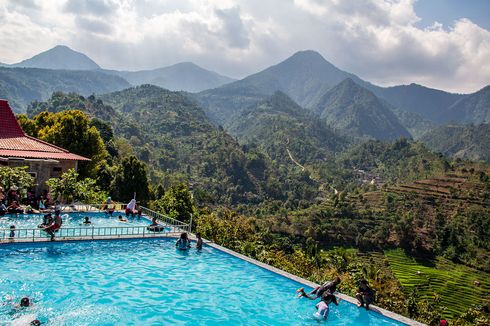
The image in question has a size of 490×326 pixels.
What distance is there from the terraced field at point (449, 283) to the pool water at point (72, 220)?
30815 mm

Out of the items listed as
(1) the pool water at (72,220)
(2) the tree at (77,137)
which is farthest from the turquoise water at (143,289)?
(2) the tree at (77,137)

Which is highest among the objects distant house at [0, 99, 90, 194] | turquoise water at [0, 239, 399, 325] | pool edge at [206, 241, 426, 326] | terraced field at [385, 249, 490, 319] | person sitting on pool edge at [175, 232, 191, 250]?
distant house at [0, 99, 90, 194]

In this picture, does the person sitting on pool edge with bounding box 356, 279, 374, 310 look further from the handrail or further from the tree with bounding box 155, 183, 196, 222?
the tree with bounding box 155, 183, 196, 222

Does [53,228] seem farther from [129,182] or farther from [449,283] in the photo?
[449,283]

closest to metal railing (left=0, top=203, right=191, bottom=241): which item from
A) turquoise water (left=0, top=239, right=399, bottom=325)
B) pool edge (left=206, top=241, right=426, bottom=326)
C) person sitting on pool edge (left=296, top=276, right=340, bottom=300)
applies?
turquoise water (left=0, top=239, right=399, bottom=325)

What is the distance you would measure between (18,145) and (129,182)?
42.2 feet

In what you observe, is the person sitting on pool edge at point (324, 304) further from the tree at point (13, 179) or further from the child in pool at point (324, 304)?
the tree at point (13, 179)

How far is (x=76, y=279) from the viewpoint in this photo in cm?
1198

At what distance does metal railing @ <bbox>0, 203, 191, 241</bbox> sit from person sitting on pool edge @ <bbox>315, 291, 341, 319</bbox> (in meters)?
7.92

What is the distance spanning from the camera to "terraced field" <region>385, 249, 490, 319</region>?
40406 mm

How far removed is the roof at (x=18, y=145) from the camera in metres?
21.0

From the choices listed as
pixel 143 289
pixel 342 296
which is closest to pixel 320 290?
pixel 342 296

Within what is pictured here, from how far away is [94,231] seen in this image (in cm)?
1689

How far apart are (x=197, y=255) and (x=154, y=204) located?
16246mm
